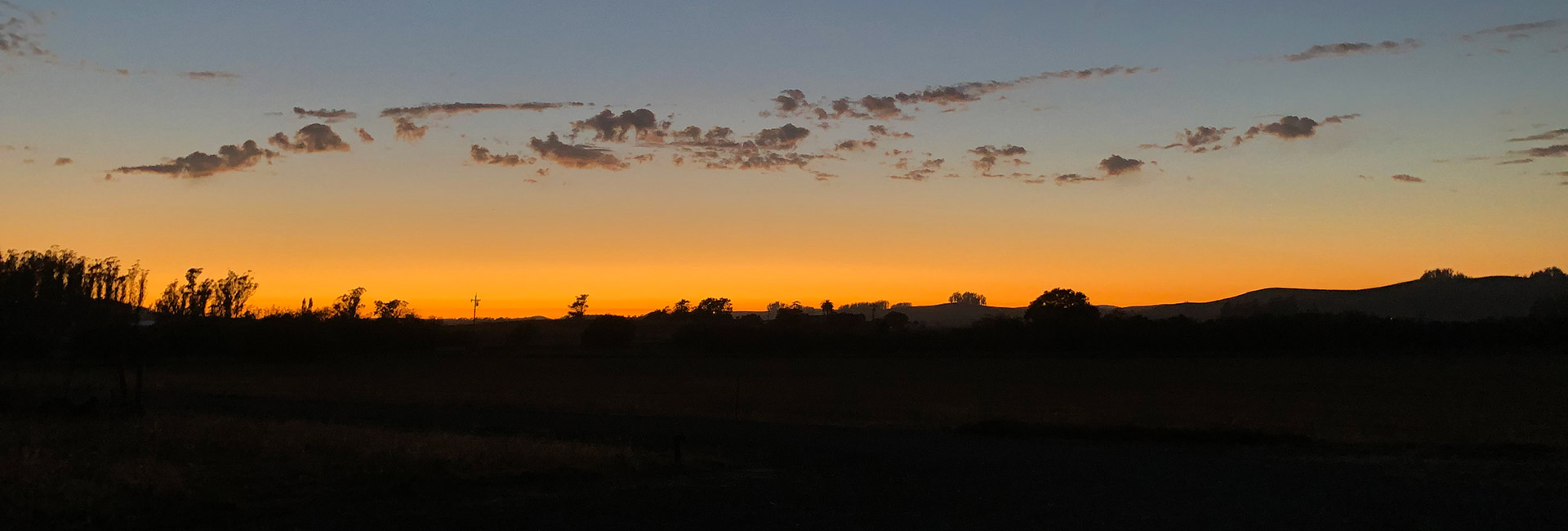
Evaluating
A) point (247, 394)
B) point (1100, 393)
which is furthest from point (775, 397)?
point (247, 394)

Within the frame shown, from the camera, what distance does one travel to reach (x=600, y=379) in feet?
199

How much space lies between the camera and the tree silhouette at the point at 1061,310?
8031cm

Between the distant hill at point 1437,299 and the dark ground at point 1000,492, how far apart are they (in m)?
142

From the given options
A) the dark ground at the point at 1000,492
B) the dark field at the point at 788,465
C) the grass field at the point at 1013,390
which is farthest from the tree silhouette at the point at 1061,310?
the dark ground at the point at 1000,492

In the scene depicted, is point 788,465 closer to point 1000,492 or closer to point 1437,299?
point 1000,492

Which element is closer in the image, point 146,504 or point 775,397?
point 146,504

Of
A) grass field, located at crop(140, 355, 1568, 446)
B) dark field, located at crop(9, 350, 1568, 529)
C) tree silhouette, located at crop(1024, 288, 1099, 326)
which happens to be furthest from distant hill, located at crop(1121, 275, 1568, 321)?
dark field, located at crop(9, 350, 1568, 529)

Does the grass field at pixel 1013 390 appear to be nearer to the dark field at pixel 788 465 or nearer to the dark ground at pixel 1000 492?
the dark field at pixel 788 465

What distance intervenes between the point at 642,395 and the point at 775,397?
6.40 m

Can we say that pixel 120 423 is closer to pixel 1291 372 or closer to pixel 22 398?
pixel 22 398

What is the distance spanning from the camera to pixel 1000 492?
48.5 feet

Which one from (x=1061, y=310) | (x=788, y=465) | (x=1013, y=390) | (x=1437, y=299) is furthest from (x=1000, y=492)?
(x=1437, y=299)

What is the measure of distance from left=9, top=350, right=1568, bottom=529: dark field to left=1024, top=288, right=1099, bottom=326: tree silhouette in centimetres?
3900

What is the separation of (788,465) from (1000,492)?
16.7ft
